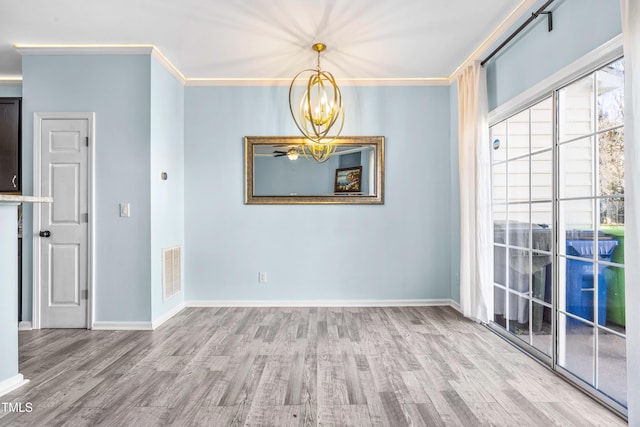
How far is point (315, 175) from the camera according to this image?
4.54 metres

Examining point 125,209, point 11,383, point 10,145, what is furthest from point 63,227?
point 11,383

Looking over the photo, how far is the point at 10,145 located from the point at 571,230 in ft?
17.5

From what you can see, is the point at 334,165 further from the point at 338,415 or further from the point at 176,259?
the point at 338,415

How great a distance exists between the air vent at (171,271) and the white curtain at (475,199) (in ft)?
10.5

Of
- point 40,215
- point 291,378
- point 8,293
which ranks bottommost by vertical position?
point 291,378

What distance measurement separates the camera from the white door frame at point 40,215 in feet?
11.9

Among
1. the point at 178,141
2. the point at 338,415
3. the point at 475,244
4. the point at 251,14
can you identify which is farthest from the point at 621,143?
the point at 178,141

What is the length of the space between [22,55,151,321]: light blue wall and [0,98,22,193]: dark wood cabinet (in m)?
0.37

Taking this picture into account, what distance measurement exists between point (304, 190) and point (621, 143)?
120 inches

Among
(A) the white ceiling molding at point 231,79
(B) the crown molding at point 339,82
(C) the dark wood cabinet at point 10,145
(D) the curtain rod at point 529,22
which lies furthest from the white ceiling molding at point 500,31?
(C) the dark wood cabinet at point 10,145

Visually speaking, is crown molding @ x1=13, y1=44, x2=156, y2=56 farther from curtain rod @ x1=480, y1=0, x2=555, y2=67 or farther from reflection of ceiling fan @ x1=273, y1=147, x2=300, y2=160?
curtain rod @ x1=480, y1=0, x2=555, y2=67

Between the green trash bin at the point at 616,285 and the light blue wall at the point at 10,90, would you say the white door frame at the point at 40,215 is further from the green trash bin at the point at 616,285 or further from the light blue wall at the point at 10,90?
the green trash bin at the point at 616,285

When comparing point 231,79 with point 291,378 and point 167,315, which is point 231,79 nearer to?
point 167,315

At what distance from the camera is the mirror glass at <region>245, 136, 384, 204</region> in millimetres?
4535
